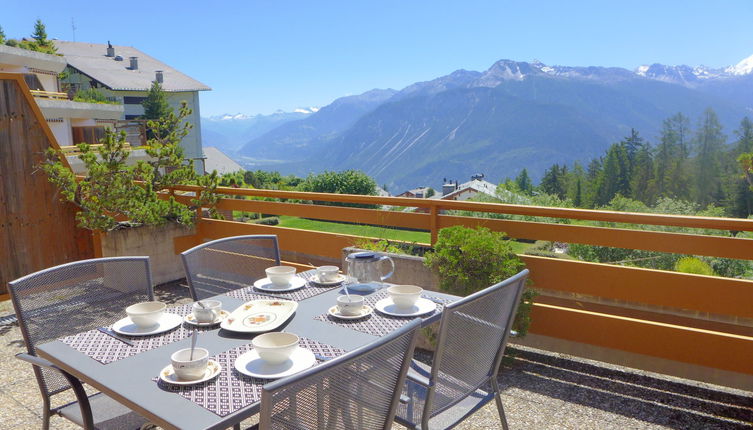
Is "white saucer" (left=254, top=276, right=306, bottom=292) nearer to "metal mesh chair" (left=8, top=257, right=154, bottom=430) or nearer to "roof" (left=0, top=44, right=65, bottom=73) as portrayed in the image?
"metal mesh chair" (left=8, top=257, right=154, bottom=430)

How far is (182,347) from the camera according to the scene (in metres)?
1.68

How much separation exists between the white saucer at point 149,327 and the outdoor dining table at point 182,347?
0.04 meters

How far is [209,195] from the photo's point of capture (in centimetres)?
529

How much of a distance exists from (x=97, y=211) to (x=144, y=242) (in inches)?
19.5

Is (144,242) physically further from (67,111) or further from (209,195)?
(67,111)

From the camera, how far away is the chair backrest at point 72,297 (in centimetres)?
199

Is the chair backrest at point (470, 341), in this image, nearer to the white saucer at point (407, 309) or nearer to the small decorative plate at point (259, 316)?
the white saucer at point (407, 309)

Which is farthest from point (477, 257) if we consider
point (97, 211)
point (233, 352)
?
point (97, 211)

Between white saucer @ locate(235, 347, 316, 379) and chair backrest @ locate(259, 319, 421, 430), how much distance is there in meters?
0.25

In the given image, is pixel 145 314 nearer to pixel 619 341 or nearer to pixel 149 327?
pixel 149 327

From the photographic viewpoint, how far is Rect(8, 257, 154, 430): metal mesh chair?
73.6 inches

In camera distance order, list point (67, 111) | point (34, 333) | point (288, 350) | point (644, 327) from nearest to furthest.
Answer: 1. point (288, 350)
2. point (34, 333)
3. point (644, 327)
4. point (67, 111)

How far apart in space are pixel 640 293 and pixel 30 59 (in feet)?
86.5

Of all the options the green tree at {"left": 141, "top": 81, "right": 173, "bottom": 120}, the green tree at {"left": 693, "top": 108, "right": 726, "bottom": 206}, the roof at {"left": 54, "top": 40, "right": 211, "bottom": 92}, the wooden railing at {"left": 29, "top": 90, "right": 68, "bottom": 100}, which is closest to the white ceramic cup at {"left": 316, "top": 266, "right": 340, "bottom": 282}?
the wooden railing at {"left": 29, "top": 90, "right": 68, "bottom": 100}
